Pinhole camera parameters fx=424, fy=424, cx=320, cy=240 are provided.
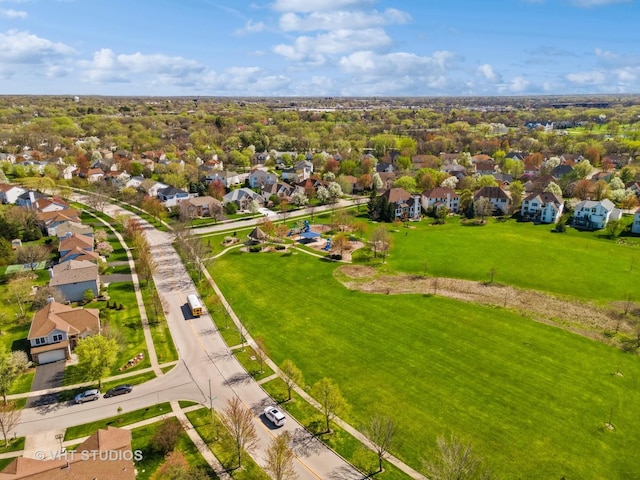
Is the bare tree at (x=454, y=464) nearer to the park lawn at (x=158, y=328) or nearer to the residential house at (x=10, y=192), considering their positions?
the park lawn at (x=158, y=328)

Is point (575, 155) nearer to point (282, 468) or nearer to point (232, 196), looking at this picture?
point (232, 196)

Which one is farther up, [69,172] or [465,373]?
[69,172]

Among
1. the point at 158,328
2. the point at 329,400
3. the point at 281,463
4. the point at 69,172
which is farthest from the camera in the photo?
the point at 69,172

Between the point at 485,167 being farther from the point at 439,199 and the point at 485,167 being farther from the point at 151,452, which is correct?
the point at 151,452

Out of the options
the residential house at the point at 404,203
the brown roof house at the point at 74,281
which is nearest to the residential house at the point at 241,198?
the residential house at the point at 404,203

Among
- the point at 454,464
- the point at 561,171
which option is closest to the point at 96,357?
the point at 454,464

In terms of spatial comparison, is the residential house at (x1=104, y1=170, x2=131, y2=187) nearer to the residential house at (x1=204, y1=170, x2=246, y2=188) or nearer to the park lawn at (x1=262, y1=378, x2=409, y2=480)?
the residential house at (x1=204, y1=170, x2=246, y2=188)
